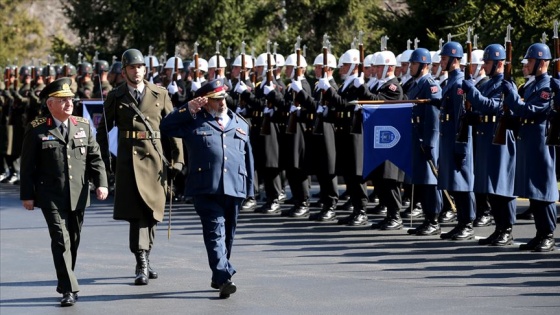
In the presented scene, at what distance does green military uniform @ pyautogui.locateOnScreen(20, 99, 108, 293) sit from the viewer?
11.1m

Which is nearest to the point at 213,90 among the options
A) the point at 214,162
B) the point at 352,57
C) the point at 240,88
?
the point at 214,162

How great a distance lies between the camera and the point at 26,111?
2494cm

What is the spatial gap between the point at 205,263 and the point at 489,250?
9.51 ft

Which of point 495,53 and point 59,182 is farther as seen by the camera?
point 495,53

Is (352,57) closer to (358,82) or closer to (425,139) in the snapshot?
(358,82)

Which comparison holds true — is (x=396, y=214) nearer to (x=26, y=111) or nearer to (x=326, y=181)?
(x=326, y=181)

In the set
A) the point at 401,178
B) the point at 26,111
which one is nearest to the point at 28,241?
the point at 401,178

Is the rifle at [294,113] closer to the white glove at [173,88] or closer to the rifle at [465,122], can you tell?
the white glove at [173,88]

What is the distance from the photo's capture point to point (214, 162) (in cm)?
1130

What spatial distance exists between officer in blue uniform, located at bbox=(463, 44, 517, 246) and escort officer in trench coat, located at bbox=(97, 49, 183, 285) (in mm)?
3607

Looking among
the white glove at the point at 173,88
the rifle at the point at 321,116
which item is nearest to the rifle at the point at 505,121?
the rifle at the point at 321,116

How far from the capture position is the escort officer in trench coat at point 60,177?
11133 mm

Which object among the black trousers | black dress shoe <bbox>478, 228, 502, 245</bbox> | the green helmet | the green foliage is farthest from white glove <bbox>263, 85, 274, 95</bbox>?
the green foliage

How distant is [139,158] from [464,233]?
4218 millimetres
